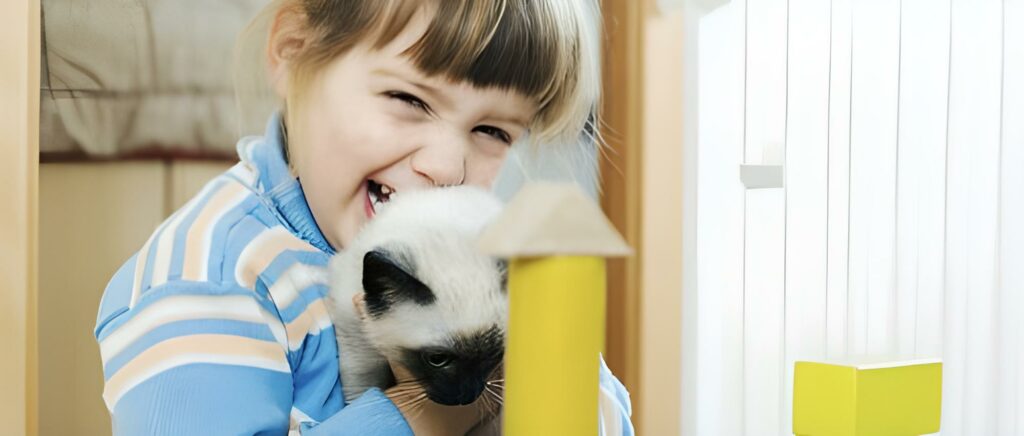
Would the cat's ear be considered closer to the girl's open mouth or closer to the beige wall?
the girl's open mouth

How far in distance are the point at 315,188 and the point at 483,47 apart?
0.19 metres

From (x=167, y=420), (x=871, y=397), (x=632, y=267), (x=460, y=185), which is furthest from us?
(x=871, y=397)

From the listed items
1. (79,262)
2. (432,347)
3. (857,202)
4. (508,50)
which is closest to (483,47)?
(508,50)

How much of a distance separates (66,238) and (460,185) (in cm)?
33

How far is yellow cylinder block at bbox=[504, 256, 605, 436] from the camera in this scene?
56 cm

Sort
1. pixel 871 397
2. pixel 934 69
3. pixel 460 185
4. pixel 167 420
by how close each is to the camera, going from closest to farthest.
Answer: pixel 167 420, pixel 460 185, pixel 871 397, pixel 934 69

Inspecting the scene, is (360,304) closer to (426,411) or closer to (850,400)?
(426,411)

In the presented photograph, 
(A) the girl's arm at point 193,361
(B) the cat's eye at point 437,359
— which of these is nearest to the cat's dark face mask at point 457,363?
(B) the cat's eye at point 437,359

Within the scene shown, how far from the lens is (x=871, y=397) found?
1.12 meters

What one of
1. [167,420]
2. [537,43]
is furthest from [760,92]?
[167,420]

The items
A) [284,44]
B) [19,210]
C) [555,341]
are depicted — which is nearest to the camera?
[555,341]

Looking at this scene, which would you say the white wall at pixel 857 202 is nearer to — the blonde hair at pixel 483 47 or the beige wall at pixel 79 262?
the blonde hair at pixel 483 47

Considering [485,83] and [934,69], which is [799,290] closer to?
[934,69]

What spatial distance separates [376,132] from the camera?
0.85m
